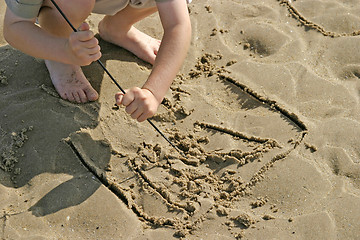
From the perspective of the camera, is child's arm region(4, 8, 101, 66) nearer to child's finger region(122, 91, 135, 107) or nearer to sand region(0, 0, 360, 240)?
child's finger region(122, 91, 135, 107)

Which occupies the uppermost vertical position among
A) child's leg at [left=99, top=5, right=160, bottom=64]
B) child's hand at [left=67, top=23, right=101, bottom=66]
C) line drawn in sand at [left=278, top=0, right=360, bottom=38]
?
child's hand at [left=67, top=23, right=101, bottom=66]

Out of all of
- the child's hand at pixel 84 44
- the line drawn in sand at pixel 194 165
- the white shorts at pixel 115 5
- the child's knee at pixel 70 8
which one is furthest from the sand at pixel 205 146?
the child's hand at pixel 84 44

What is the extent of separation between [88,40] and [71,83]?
68 cm

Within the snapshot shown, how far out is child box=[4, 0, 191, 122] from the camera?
2.20 meters

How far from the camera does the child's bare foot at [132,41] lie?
3029mm

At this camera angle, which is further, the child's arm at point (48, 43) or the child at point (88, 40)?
the child at point (88, 40)

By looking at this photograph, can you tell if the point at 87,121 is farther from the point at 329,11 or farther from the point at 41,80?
the point at 329,11

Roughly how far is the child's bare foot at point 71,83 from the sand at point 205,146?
0.15ft

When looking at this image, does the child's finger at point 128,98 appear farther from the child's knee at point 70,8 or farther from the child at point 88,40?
the child's knee at point 70,8

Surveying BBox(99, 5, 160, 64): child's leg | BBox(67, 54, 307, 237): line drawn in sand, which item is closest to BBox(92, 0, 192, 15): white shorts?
BBox(99, 5, 160, 64): child's leg

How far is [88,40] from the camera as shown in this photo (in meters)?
2.08

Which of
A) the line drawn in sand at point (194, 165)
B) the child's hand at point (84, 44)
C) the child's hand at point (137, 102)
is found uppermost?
the child's hand at point (84, 44)

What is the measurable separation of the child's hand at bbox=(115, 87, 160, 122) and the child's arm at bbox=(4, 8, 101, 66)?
0.70ft

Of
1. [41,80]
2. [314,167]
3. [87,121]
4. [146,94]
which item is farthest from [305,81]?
[41,80]
